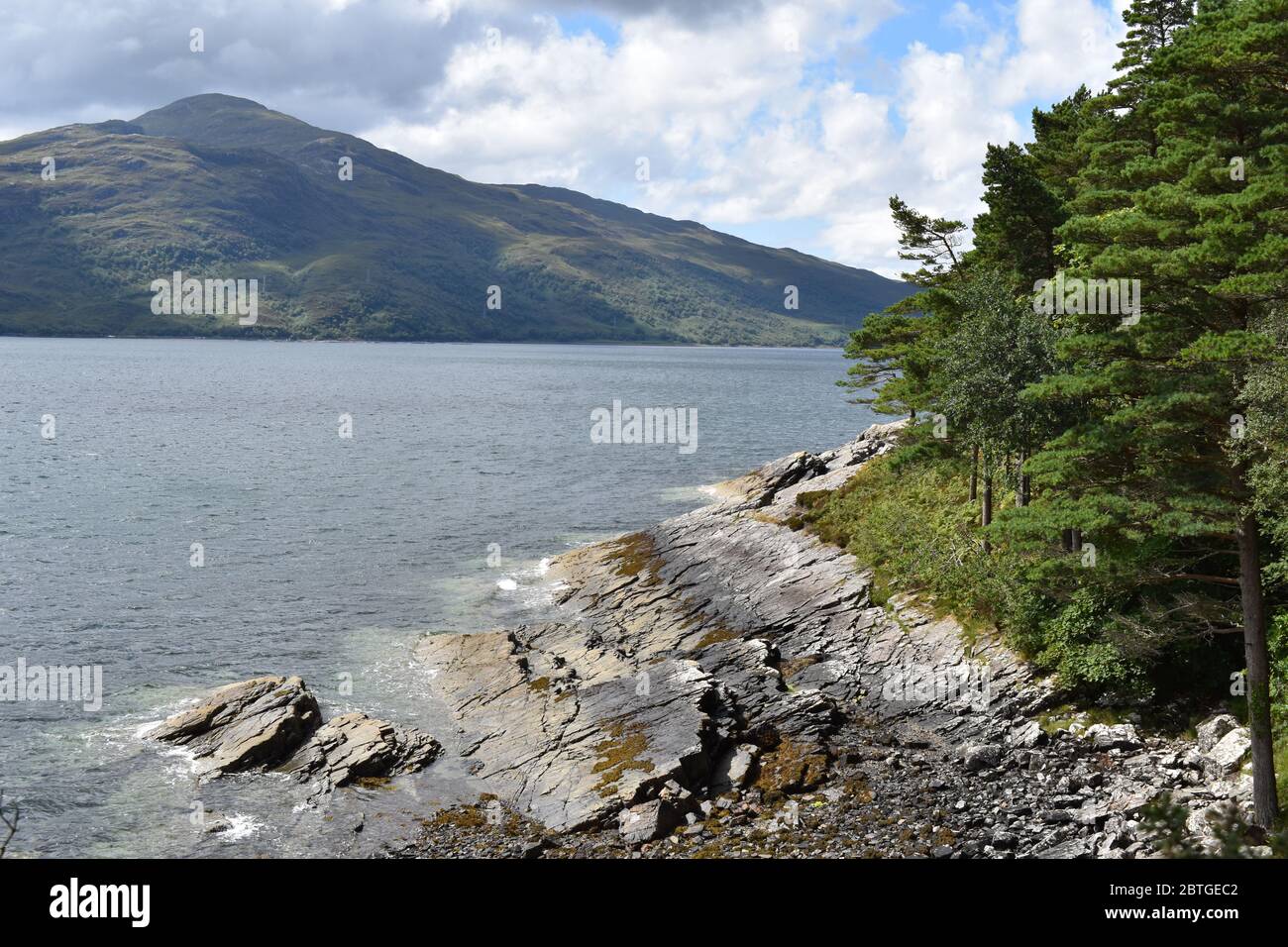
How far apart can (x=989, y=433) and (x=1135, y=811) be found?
15535 millimetres

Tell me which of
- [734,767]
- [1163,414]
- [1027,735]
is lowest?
[734,767]

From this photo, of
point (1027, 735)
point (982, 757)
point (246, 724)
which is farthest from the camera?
point (246, 724)

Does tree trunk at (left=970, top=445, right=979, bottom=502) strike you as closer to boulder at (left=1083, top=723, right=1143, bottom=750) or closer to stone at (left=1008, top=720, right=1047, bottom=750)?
stone at (left=1008, top=720, right=1047, bottom=750)

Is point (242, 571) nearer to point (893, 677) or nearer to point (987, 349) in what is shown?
point (893, 677)

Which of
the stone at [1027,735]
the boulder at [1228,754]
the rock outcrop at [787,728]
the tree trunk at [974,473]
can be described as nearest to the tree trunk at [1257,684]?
the boulder at [1228,754]

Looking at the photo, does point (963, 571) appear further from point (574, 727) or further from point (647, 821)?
point (647, 821)

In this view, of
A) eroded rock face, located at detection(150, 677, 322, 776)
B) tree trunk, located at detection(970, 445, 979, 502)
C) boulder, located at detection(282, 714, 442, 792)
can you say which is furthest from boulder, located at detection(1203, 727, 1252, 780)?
eroded rock face, located at detection(150, 677, 322, 776)

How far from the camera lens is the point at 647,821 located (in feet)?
86.8

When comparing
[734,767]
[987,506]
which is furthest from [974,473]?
[734,767]

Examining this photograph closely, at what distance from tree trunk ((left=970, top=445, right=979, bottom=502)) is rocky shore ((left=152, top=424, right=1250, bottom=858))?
710 centimetres

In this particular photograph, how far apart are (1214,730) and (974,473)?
18.2 m

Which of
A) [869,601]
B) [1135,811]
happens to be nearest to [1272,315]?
[1135,811]

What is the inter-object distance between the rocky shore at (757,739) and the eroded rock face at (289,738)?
0.07 meters

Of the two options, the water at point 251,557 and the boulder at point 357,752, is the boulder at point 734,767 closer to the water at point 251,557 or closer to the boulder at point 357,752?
the water at point 251,557
